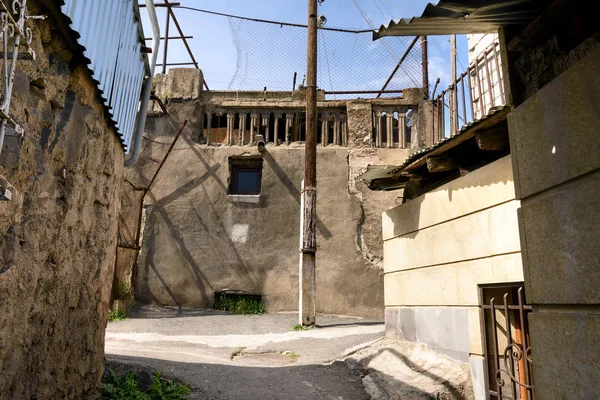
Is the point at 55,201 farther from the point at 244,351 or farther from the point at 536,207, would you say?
the point at 244,351

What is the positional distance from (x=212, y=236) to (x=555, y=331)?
1046cm

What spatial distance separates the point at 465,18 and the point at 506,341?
3332 millimetres

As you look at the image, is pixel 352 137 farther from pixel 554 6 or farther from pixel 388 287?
pixel 554 6

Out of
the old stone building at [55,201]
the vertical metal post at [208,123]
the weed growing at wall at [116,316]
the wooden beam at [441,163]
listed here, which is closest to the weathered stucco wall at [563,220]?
the old stone building at [55,201]

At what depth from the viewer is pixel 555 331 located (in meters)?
2.31

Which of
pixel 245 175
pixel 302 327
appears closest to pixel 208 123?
pixel 245 175

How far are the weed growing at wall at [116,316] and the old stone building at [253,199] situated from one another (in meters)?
1.31

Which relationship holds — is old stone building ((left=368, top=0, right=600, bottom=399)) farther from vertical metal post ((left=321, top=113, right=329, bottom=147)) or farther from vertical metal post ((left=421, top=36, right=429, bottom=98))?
vertical metal post ((left=421, top=36, right=429, bottom=98))

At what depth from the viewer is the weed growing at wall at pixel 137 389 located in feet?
13.6

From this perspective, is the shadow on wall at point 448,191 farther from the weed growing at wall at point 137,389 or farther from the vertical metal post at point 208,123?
the vertical metal post at point 208,123

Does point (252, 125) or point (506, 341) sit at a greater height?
point (252, 125)

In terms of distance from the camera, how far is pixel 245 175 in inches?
509

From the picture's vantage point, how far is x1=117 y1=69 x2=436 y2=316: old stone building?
1180cm

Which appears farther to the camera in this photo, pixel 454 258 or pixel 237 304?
pixel 237 304
